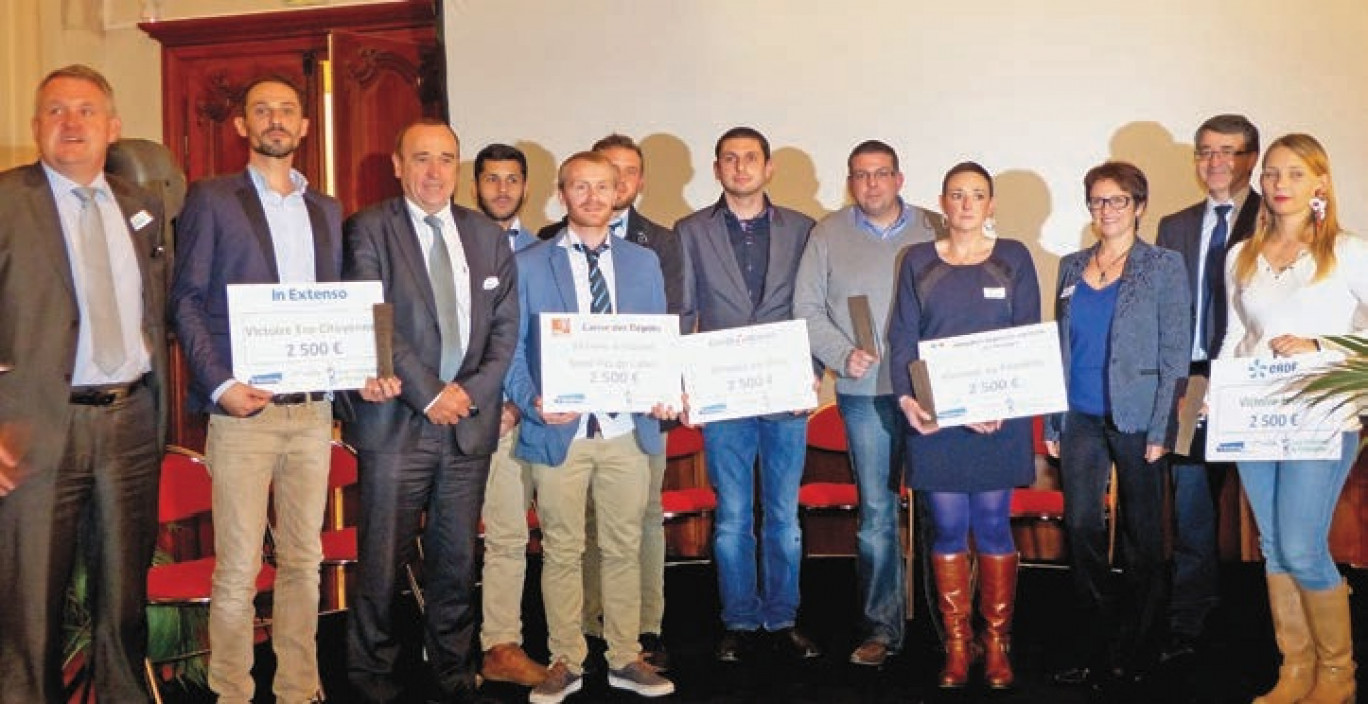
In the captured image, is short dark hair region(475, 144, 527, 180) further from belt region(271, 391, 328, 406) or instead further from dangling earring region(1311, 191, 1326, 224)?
dangling earring region(1311, 191, 1326, 224)

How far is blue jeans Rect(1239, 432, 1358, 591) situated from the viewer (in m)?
3.59

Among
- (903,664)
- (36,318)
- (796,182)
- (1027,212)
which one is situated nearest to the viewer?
(36,318)

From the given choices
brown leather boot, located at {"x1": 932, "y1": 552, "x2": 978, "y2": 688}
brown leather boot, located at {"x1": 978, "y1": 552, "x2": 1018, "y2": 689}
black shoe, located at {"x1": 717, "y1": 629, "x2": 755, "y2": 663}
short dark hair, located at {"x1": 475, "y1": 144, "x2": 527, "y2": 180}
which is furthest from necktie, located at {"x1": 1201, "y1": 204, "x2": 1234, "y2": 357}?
short dark hair, located at {"x1": 475, "y1": 144, "x2": 527, "y2": 180}

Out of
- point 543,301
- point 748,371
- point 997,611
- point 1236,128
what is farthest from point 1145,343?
point 543,301

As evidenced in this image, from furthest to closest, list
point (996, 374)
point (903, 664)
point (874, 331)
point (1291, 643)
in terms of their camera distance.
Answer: point (903, 664), point (874, 331), point (996, 374), point (1291, 643)

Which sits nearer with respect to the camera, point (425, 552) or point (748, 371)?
point (425, 552)

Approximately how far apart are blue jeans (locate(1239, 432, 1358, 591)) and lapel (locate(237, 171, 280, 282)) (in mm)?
2790

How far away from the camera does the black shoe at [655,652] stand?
14.0 feet

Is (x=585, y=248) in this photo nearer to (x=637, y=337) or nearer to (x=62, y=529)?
(x=637, y=337)

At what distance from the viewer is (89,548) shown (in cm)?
341

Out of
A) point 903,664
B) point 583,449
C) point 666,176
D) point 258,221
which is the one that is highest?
point 666,176

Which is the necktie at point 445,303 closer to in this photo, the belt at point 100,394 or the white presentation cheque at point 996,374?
the belt at point 100,394

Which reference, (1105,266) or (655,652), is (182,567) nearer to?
(655,652)

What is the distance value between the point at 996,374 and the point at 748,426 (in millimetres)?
894
